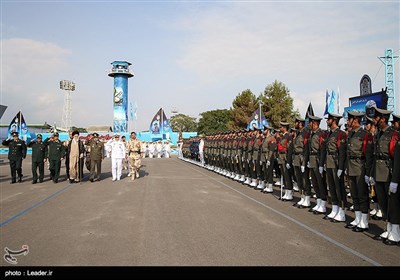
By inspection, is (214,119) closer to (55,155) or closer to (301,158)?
(55,155)

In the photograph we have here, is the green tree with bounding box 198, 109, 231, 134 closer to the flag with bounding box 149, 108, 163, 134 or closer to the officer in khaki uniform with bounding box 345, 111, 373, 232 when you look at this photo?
the flag with bounding box 149, 108, 163, 134

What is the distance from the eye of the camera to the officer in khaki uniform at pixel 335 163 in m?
7.75

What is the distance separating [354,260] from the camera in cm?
511

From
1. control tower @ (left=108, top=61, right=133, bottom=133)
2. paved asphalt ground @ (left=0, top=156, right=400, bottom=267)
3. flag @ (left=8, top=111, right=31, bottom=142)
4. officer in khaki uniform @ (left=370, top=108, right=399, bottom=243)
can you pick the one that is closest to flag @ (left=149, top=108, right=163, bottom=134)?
flag @ (left=8, top=111, right=31, bottom=142)

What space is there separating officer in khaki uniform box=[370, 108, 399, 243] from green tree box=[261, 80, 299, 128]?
42790 mm

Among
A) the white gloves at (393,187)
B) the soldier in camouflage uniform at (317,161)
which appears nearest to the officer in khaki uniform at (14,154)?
the soldier in camouflage uniform at (317,161)

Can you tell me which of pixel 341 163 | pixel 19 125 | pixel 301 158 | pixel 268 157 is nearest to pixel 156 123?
pixel 19 125

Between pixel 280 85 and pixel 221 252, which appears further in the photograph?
pixel 280 85

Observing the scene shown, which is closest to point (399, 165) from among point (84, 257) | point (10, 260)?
point (84, 257)

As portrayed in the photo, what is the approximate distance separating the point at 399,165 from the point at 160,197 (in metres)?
6.83

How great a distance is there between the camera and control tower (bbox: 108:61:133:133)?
243 ft

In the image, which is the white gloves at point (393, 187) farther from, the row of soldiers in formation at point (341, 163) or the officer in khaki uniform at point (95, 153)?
the officer in khaki uniform at point (95, 153)

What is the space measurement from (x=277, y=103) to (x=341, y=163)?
43.6m
